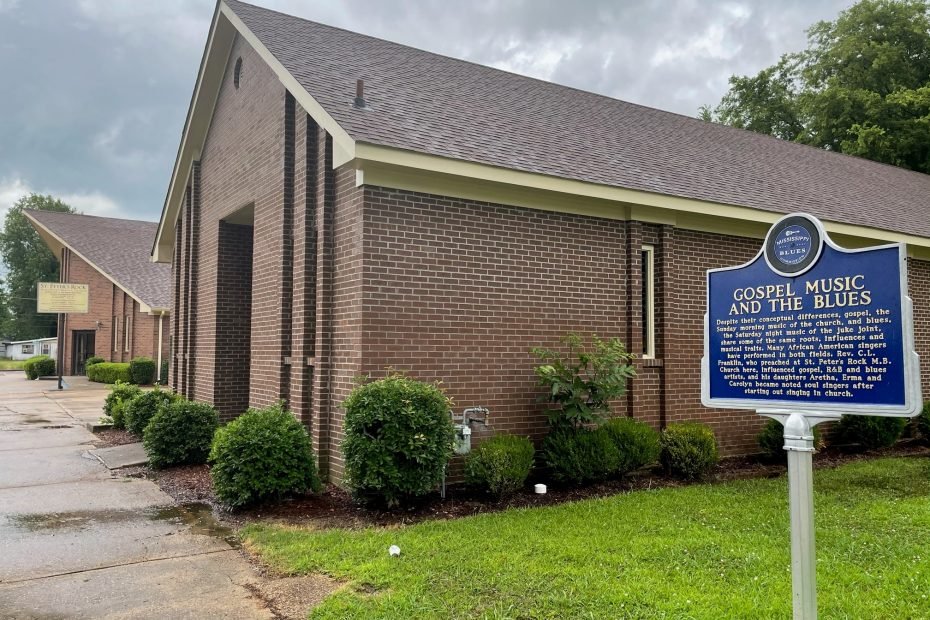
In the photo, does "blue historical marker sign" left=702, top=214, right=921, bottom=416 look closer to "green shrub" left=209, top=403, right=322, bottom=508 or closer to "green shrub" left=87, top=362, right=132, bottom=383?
"green shrub" left=209, top=403, right=322, bottom=508

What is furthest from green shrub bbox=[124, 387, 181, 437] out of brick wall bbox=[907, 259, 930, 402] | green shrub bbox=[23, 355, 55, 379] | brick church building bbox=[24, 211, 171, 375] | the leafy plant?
green shrub bbox=[23, 355, 55, 379]

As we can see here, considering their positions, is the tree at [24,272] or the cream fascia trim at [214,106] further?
the tree at [24,272]

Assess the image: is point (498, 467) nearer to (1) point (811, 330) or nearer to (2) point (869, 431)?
(1) point (811, 330)

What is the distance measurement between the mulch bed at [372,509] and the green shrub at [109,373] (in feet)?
69.6

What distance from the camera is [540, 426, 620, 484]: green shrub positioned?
820 centimetres

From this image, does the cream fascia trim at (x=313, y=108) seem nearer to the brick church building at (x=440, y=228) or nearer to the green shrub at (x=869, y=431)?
the brick church building at (x=440, y=228)

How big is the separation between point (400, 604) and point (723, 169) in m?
10.5

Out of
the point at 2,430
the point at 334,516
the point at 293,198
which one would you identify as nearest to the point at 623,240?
the point at 293,198

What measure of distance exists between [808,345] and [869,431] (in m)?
9.37

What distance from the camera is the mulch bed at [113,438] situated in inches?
488

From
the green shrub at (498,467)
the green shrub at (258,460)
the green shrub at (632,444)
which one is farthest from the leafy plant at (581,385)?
the green shrub at (258,460)

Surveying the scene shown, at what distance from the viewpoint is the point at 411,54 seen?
12922 mm

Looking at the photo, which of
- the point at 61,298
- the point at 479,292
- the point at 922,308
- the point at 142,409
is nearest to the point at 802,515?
the point at 479,292

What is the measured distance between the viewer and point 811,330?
3.78 metres
